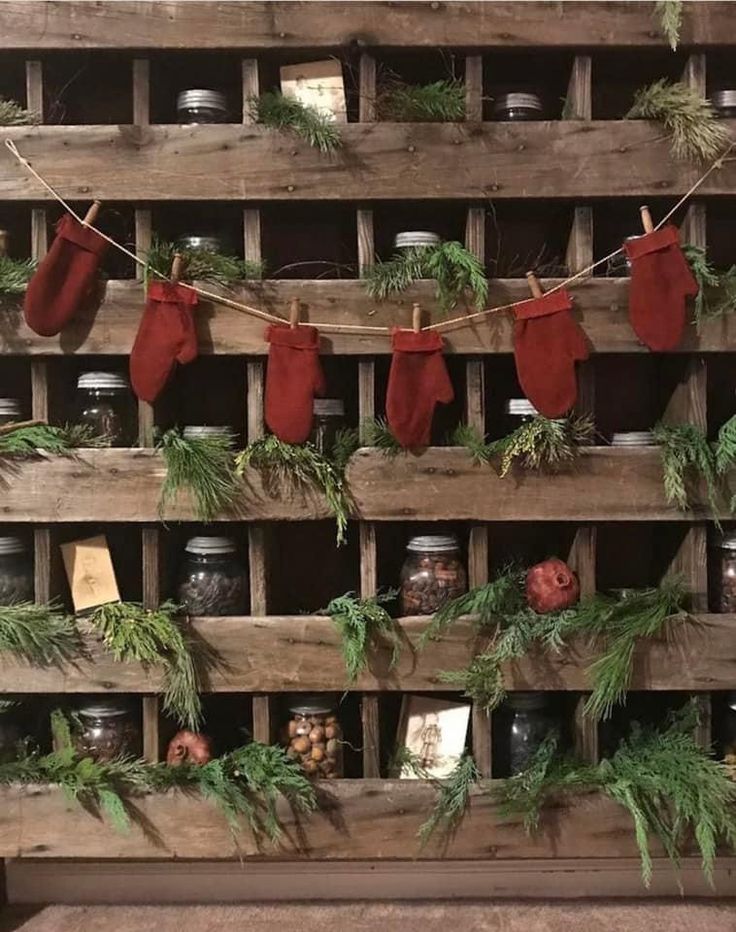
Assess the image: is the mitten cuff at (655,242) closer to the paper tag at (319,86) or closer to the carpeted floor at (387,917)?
the paper tag at (319,86)

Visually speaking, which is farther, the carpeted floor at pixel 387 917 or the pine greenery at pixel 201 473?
the carpeted floor at pixel 387 917

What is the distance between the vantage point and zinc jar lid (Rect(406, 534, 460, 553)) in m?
1.41

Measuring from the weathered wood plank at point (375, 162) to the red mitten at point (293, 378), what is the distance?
226mm

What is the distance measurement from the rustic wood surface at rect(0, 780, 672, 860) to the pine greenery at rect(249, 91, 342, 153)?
1.00 meters

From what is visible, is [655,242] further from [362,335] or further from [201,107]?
[201,107]

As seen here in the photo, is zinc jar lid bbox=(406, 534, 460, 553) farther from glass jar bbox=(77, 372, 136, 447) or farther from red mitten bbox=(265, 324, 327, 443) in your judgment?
glass jar bbox=(77, 372, 136, 447)

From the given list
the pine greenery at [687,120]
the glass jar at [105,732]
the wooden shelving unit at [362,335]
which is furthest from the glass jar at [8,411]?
the pine greenery at [687,120]

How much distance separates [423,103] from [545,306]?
0.37 m

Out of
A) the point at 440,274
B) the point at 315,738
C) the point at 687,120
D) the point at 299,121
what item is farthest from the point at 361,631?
the point at 687,120

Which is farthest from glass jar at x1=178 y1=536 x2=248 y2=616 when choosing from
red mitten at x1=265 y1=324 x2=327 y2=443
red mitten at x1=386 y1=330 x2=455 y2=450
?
red mitten at x1=386 y1=330 x2=455 y2=450

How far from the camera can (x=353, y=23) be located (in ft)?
4.55

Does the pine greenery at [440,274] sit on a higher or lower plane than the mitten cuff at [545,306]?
higher

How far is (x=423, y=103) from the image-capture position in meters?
1.38

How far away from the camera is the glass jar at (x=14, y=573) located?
1424 millimetres
